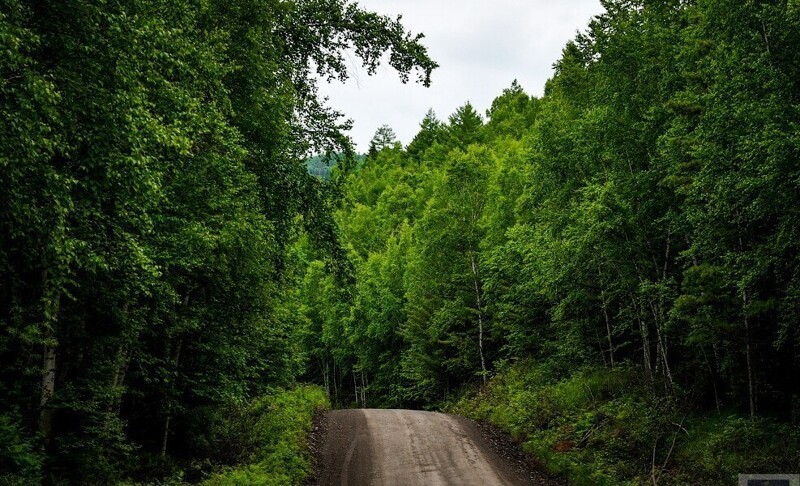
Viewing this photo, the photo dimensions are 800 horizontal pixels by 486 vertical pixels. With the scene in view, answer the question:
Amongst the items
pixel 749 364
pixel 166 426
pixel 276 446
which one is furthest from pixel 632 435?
pixel 166 426

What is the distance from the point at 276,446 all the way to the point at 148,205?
9.99 m

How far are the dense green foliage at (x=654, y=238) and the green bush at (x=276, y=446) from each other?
4.47 meters

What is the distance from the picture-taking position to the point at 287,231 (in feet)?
40.6

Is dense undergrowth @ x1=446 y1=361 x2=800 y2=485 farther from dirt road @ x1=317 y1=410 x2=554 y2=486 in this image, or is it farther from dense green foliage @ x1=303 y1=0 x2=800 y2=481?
dirt road @ x1=317 y1=410 x2=554 y2=486

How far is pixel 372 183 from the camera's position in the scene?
252 ft

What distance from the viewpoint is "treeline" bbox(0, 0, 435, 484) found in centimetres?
561

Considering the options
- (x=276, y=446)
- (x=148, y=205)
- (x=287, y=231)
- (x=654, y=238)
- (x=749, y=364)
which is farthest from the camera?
(x=654, y=238)

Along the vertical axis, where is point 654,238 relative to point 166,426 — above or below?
above

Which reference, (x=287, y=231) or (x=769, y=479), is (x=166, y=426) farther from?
(x=769, y=479)

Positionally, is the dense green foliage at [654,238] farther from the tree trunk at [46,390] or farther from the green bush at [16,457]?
the green bush at [16,457]

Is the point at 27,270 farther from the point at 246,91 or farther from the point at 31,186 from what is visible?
the point at 246,91

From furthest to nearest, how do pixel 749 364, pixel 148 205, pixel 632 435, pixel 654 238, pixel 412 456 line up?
1. pixel 654 238
2. pixel 412 456
3. pixel 632 435
4. pixel 749 364
5. pixel 148 205

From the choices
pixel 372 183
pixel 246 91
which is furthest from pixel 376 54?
pixel 372 183

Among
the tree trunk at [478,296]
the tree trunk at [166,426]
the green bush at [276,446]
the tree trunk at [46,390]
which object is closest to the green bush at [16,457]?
the tree trunk at [46,390]
